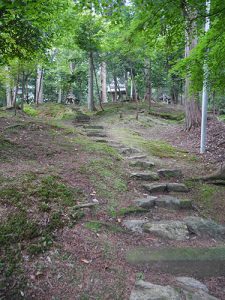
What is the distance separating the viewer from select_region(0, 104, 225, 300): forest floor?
2.56m

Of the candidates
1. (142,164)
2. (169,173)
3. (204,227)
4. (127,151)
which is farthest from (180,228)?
(127,151)

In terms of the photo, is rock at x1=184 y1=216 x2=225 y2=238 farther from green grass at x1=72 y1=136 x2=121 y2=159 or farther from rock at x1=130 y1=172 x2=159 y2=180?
green grass at x1=72 y1=136 x2=121 y2=159

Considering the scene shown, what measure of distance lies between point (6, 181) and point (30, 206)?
2.22 ft

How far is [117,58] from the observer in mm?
16047

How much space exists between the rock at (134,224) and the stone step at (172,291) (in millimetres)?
1023

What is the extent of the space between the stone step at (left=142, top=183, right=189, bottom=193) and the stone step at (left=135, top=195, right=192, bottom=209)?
361 mm

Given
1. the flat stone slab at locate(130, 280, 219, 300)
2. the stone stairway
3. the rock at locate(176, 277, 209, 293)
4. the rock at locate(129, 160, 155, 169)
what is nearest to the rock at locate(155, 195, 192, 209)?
the stone stairway

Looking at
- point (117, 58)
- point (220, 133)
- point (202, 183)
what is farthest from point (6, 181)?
point (117, 58)

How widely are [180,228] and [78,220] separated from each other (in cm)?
144

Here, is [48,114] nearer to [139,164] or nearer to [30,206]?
[139,164]

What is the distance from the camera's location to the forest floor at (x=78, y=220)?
8.39 ft

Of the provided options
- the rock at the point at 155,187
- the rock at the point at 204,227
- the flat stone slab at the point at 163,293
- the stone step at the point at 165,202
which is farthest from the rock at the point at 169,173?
the flat stone slab at the point at 163,293

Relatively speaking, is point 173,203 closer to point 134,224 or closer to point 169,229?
point 169,229

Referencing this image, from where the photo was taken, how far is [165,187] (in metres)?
5.05
